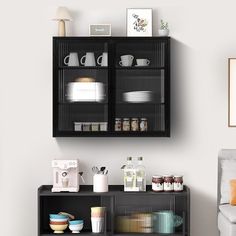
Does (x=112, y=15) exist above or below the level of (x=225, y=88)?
above

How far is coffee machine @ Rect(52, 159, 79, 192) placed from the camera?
5.51m

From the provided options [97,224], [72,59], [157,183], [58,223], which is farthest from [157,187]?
[72,59]

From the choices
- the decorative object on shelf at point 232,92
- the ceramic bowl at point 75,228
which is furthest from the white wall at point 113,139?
the ceramic bowl at point 75,228

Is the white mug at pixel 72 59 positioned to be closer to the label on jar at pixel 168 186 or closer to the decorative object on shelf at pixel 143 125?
the decorative object on shelf at pixel 143 125

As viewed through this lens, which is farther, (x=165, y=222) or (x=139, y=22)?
(x=139, y=22)

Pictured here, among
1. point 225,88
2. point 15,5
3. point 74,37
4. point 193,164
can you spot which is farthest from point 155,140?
point 15,5

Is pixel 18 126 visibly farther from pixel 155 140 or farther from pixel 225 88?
pixel 225 88

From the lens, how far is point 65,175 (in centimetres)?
553

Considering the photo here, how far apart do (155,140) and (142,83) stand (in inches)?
19.7

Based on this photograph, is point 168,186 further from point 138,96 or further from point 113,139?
point 138,96

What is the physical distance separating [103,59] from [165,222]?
4.60 feet

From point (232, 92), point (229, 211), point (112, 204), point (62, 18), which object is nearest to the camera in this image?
point (229, 211)

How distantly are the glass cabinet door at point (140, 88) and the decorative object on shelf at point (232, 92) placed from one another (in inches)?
22.1

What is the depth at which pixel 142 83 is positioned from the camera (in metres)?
5.58
